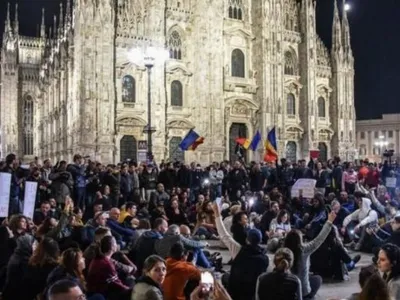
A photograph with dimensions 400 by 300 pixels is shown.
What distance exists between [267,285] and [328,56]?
41452mm

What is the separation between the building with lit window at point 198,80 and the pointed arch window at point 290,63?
3.0 inches

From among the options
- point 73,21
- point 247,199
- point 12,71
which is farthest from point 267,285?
point 12,71

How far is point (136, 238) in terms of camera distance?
35.3 ft

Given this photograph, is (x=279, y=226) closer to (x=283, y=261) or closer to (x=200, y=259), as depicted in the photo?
(x=200, y=259)

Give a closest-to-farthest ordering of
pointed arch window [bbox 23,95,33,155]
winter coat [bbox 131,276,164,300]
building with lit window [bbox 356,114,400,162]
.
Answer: winter coat [bbox 131,276,164,300], pointed arch window [bbox 23,95,33,155], building with lit window [bbox 356,114,400,162]

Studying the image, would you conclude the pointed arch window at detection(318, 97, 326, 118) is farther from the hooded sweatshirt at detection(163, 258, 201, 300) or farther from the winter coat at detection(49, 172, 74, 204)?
the hooded sweatshirt at detection(163, 258, 201, 300)

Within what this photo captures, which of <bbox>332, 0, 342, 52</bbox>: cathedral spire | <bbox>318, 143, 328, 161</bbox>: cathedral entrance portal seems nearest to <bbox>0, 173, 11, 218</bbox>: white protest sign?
<bbox>318, 143, 328, 161</bbox>: cathedral entrance portal

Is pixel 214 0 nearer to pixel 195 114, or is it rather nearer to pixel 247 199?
pixel 195 114

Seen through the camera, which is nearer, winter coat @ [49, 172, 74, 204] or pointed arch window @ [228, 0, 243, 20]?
winter coat @ [49, 172, 74, 204]

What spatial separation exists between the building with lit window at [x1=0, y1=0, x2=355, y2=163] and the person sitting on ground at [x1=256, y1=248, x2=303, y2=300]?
2840 cm

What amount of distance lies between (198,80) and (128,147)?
6.85 metres

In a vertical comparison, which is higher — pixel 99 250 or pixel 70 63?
pixel 70 63

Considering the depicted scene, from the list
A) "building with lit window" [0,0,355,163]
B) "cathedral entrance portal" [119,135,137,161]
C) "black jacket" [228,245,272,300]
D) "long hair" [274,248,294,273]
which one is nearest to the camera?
"long hair" [274,248,294,273]

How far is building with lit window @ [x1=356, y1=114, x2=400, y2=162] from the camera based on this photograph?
7401 centimetres
